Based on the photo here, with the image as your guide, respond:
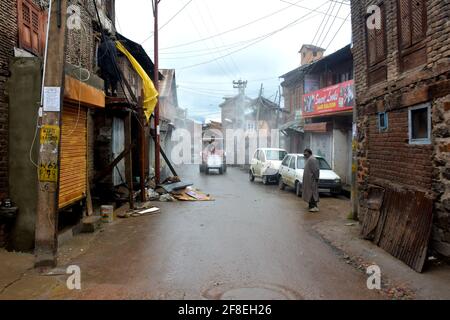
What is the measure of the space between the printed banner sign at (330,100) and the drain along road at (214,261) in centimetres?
810

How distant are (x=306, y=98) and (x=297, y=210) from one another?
12.4 m

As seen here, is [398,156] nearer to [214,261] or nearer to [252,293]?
[214,261]

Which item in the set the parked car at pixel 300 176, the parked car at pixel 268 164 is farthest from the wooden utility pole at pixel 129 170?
the parked car at pixel 268 164

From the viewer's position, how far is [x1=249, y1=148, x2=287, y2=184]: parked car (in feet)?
66.9

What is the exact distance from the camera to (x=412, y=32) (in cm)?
717

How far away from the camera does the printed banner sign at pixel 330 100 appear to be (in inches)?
677

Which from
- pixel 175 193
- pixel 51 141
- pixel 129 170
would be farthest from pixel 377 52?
pixel 175 193

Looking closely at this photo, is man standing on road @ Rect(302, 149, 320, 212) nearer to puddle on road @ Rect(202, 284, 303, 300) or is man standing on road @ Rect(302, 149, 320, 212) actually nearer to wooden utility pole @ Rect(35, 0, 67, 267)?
puddle on road @ Rect(202, 284, 303, 300)

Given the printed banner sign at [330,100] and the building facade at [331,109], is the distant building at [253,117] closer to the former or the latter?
the building facade at [331,109]

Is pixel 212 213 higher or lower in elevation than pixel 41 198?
lower

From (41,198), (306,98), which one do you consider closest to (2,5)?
(41,198)

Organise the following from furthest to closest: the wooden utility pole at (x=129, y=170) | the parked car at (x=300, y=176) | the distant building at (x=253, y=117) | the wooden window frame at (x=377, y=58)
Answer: the distant building at (x=253, y=117) < the parked car at (x=300, y=176) < the wooden utility pole at (x=129, y=170) < the wooden window frame at (x=377, y=58)

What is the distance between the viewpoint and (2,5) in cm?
663
